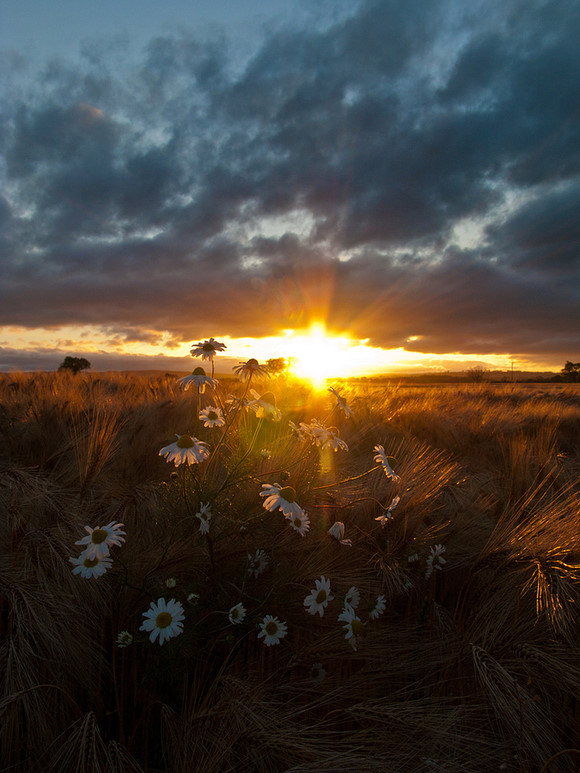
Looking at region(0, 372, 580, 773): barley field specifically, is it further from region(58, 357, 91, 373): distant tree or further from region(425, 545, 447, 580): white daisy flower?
region(58, 357, 91, 373): distant tree

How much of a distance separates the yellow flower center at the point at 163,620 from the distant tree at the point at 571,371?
60.0 m

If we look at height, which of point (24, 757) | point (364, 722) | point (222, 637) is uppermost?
point (222, 637)

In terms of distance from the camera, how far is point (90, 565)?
149 centimetres

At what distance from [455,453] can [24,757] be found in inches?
178

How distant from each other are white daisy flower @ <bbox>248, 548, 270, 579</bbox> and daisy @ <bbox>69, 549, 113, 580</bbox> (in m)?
0.61

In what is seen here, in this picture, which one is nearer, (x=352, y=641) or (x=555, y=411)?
(x=352, y=641)

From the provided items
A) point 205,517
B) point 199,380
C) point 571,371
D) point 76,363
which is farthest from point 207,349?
point 571,371

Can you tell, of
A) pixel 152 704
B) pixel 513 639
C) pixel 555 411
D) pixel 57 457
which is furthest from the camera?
pixel 555 411

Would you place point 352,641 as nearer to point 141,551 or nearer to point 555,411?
point 141,551

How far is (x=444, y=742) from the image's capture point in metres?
1.32

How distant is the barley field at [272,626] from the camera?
53.4 inches

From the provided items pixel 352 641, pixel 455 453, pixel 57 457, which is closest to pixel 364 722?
pixel 352 641

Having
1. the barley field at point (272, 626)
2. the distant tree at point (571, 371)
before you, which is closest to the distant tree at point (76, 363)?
the barley field at point (272, 626)

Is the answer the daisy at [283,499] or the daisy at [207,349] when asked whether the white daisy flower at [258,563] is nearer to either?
the daisy at [283,499]
